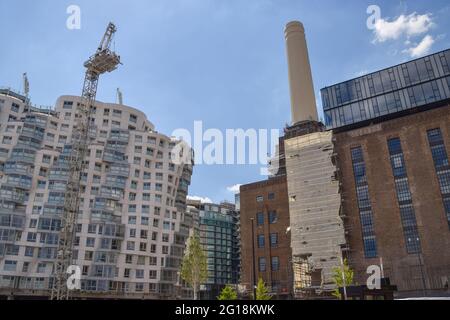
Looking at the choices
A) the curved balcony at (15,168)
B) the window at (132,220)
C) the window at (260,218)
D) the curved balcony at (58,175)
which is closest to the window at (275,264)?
the window at (260,218)

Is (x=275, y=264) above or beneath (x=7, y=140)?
beneath

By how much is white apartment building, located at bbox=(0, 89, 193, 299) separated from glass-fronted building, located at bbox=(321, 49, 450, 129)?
136ft

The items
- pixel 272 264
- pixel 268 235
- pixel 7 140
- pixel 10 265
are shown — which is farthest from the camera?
pixel 7 140

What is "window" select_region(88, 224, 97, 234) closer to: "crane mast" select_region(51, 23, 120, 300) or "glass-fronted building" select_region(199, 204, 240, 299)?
"crane mast" select_region(51, 23, 120, 300)

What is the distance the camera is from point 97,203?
83.1m

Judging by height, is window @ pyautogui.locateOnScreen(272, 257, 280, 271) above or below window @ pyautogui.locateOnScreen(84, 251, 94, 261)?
below

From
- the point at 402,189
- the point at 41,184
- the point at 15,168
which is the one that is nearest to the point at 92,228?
the point at 41,184

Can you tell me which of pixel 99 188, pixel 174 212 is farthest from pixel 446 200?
pixel 99 188

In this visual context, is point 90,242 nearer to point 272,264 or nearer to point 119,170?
point 119,170

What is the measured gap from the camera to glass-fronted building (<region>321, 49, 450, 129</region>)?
77625mm

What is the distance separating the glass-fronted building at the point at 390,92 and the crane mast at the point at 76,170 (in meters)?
47.0

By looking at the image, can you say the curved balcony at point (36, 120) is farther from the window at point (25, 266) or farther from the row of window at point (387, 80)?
the row of window at point (387, 80)

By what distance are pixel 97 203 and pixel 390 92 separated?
2598 inches

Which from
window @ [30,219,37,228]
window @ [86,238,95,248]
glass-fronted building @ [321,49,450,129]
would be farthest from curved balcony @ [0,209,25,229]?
glass-fronted building @ [321,49,450,129]
